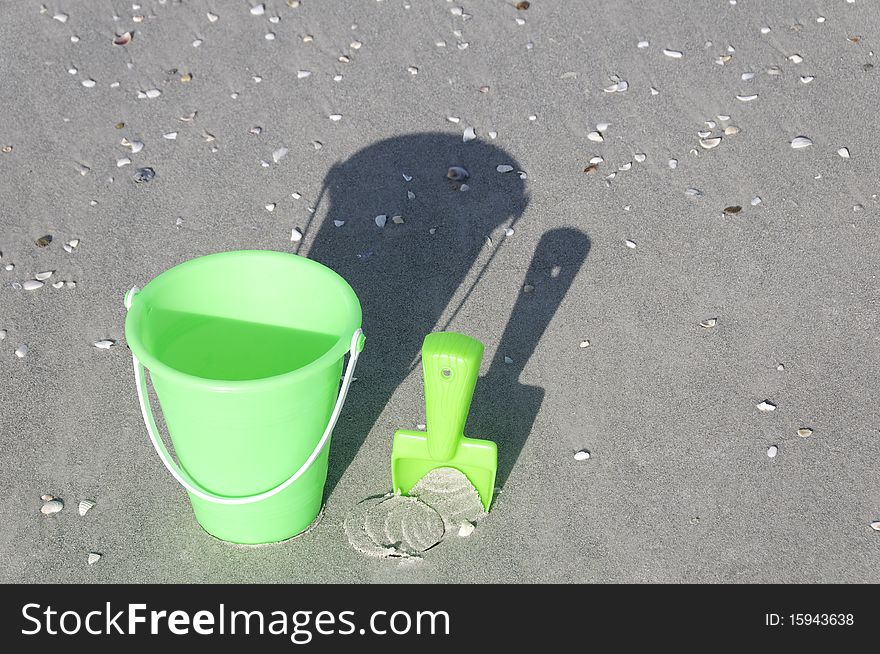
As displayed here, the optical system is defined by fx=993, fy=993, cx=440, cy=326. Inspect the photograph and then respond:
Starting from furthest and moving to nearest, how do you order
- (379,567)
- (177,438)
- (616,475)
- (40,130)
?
1. (40,130)
2. (616,475)
3. (379,567)
4. (177,438)

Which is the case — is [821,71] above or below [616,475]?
above

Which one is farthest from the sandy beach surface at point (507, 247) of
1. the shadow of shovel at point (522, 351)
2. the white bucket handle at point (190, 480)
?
the white bucket handle at point (190, 480)

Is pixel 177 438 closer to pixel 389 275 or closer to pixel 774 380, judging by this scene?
pixel 389 275

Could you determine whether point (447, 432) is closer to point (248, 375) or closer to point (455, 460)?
point (455, 460)

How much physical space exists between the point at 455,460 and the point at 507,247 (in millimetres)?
1112

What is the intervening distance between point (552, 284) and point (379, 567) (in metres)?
1.26

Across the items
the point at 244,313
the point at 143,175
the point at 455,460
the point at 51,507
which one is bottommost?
the point at 51,507

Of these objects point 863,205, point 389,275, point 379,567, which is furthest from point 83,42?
point 863,205

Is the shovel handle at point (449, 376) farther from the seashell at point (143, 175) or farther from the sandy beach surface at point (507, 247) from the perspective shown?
the seashell at point (143, 175)

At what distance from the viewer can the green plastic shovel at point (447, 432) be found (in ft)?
8.04

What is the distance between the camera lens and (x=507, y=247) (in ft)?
11.7

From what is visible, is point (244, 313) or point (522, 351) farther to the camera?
point (522, 351)

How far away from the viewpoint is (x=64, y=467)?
283 cm

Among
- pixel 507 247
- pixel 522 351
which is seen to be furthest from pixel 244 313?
pixel 507 247
